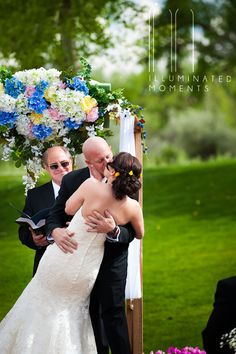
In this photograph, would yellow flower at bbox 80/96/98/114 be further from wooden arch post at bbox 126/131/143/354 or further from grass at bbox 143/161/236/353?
grass at bbox 143/161/236/353

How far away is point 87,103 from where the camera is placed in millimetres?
6418

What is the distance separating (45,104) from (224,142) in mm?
21809

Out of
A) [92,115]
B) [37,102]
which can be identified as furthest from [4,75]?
[92,115]

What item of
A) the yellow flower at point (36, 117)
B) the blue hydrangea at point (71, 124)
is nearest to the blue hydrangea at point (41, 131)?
the yellow flower at point (36, 117)

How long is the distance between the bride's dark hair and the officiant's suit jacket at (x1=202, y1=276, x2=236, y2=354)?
1.22m

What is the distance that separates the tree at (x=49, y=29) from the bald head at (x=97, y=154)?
33.7ft

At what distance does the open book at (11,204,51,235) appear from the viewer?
607 cm

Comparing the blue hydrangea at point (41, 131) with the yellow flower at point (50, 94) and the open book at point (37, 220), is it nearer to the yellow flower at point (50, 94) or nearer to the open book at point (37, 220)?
the yellow flower at point (50, 94)

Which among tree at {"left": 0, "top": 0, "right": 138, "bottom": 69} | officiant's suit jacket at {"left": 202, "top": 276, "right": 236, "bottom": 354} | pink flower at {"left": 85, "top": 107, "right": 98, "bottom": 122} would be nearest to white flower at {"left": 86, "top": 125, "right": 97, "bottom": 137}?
pink flower at {"left": 85, "top": 107, "right": 98, "bottom": 122}

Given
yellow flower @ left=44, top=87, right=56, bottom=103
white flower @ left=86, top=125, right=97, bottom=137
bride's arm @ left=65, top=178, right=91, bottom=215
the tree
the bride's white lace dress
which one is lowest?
the bride's white lace dress

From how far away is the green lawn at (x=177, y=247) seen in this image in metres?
10.7

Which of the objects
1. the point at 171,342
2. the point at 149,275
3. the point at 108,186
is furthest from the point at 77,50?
the point at 108,186

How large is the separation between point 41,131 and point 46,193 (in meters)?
0.49

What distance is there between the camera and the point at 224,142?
2786cm
